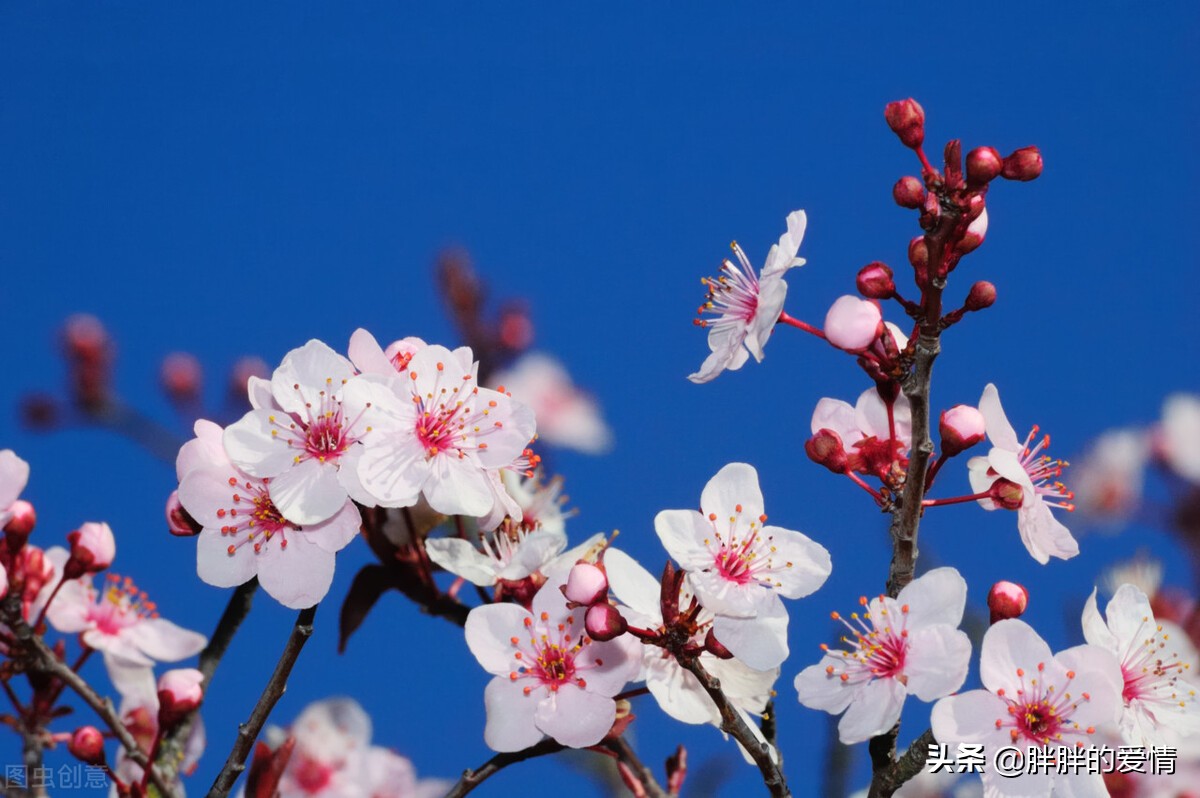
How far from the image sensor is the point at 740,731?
1.13 meters

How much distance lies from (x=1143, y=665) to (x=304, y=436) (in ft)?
2.68

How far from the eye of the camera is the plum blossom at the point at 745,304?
121 centimetres

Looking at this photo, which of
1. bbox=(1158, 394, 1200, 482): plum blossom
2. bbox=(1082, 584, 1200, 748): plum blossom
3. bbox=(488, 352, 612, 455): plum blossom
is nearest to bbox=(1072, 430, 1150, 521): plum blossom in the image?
bbox=(1158, 394, 1200, 482): plum blossom

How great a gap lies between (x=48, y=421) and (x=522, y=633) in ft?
5.97

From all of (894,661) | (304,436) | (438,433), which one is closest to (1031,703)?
(894,661)

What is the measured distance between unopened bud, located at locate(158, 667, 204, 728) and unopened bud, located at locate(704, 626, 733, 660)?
0.64 meters

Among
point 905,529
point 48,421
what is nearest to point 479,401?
point 905,529

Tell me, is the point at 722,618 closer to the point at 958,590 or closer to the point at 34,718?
the point at 958,590

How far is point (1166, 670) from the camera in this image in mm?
1246

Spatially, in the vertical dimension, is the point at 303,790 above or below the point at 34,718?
above

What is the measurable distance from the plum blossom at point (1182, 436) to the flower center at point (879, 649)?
1824mm

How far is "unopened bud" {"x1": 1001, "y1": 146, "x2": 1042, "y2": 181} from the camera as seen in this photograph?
1170mm

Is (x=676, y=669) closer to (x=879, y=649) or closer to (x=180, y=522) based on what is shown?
(x=879, y=649)

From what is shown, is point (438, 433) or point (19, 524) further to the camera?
point (19, 524)
